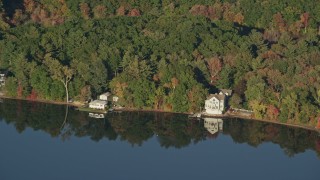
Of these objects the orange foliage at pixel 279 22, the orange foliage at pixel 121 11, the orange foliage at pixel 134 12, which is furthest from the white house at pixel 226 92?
the orange foliage at pixel 121 11

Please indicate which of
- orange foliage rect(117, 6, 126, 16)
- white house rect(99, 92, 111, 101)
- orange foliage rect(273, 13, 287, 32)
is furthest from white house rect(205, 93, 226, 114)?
orange foliage rect(117, 6, 126, 16)

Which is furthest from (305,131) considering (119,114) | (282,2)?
(282,2)

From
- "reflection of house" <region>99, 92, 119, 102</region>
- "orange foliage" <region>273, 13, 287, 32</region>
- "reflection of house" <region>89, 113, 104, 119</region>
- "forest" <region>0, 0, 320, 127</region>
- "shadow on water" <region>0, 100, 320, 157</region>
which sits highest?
"orange foliage" <region>273, 13, 287, 32</region>

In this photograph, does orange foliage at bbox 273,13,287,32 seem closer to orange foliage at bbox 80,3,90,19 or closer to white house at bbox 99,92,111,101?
orange foliage at bbox 80,3,90,19

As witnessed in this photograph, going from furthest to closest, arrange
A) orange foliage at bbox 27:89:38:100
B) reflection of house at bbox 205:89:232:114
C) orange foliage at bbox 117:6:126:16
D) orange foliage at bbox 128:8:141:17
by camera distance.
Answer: orange foliage at bbox 117:6:126:16 → orange foliage at bbox 128:8:141:17 → orange foliage at bbox 27:89:38:100 → reflection of house at bbox 205:89:232:114

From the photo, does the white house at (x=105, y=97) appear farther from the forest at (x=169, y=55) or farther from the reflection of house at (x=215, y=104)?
the reflection of house at (x=215, y=104)

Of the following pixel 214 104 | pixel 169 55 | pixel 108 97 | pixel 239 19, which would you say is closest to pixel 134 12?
pixel 239 19

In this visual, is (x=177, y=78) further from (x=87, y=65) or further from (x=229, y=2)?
(x=229, y=2)

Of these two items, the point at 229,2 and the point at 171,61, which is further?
the point at 229,2

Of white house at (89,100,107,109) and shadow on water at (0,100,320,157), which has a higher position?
white house at (89,100,107,109)
